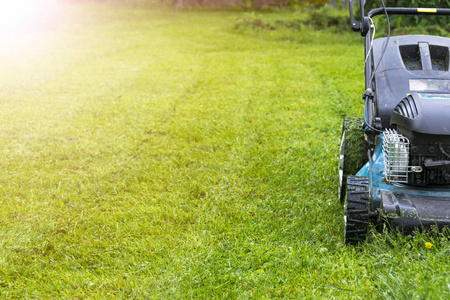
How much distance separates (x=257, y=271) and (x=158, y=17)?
1562 centimetres

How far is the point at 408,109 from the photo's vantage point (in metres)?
2.53

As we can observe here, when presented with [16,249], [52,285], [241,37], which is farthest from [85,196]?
[241,37]

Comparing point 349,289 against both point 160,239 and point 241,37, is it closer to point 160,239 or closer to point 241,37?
point 160,239

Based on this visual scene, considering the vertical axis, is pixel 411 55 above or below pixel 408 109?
above

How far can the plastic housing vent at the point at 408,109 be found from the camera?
8.11 feet

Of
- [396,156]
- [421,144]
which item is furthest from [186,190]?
[421,144]

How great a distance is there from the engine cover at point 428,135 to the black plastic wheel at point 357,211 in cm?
27

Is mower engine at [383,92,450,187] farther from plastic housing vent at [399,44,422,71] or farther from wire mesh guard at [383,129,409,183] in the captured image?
plastic housing vent at [399,44,422,71]

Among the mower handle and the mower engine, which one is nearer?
the mower engine

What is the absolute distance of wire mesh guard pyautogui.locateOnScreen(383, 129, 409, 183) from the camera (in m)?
2.47

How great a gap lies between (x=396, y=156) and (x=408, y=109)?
271 mm

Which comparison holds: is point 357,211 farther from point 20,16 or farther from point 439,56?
point 20,16

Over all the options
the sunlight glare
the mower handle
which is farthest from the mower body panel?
the sunlight glare

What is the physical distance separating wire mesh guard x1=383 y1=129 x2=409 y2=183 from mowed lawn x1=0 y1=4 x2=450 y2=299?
33cm
